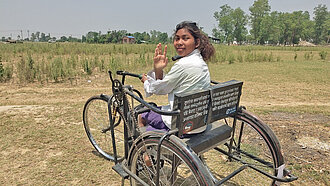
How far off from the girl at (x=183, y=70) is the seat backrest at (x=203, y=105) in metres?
0.19

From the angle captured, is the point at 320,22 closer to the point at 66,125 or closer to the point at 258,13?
the point at 258,13

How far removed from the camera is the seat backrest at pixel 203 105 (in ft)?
Result: 5.09

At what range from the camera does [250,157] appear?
7.48 ft

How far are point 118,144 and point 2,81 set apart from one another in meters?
6.37

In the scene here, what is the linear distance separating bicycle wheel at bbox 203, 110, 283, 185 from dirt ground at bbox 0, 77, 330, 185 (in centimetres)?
36

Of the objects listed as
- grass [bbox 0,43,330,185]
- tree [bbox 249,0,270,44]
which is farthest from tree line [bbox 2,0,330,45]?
grass [bbox 0,43,330,185]

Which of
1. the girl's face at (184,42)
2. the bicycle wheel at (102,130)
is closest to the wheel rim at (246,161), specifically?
the girl's face at (184,42)

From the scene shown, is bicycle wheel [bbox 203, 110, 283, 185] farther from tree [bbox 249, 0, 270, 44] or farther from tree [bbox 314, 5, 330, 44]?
tree [bbox 314, 5, 330, 44]

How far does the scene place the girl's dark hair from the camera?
1959 mm

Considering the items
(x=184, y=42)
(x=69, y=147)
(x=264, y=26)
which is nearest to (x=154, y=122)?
(x=184, y=42)

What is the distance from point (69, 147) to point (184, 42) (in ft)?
7.44

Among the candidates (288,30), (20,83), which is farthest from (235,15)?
(20,83)

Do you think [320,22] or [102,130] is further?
[320,22]

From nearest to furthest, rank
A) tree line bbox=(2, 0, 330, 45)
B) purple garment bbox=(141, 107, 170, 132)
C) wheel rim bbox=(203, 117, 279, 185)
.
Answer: purple garment bbox=(141, 107, 170, 132), wheel rim bbox=(203, 117, 279, 185), tree line bbox=(2, 0, 330, 45)
